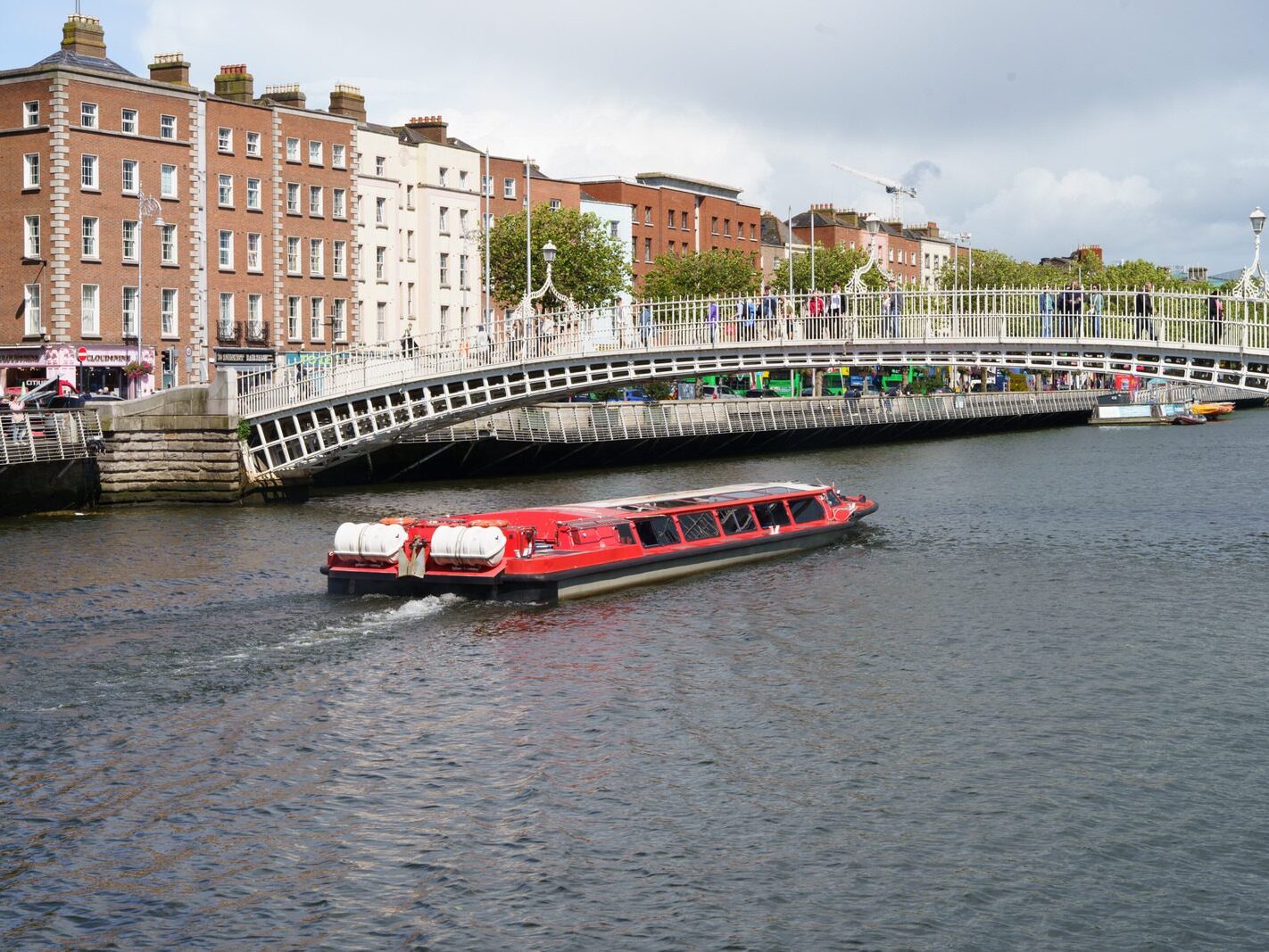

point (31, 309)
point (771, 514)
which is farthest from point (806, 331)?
point (31, 309)

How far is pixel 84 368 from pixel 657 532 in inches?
1412

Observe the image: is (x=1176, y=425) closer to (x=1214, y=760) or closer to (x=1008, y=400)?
(x=1008, y=400)

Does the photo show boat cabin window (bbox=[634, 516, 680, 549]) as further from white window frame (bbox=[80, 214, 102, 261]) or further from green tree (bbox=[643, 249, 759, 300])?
green tree (bbox=[643, 249, 759, 300])

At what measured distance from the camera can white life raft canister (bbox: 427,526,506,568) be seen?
29.9 m

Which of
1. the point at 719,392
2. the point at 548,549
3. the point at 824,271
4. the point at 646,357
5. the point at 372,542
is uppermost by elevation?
the point at 824,271

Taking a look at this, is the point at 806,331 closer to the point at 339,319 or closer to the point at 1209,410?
the point at 339,319

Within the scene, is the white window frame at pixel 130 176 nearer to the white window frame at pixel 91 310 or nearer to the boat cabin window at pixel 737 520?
the white window frame at pixel 91 310

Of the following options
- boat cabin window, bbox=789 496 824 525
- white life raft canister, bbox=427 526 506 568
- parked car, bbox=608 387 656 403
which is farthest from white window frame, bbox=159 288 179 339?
white life raft canister, bbox=427 526 506 568

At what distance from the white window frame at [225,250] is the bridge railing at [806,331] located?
18.2m

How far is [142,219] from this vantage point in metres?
63.2

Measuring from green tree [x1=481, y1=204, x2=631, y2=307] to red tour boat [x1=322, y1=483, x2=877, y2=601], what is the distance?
4319cm

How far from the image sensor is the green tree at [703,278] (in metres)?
94.4

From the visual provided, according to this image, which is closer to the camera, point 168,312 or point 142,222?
point 142,222

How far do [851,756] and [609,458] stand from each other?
46.1 meters
